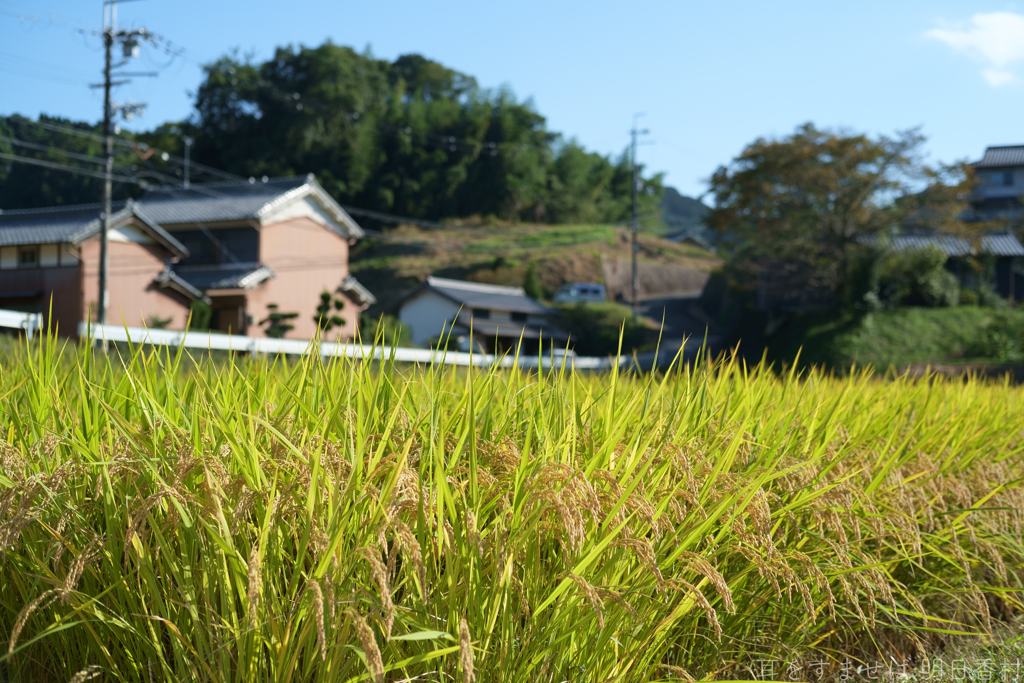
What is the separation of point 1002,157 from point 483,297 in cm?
3047

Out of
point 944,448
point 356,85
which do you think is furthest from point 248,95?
point 944,448

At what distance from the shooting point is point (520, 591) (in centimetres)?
180

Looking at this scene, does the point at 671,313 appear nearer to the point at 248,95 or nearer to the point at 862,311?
the point at 862,311

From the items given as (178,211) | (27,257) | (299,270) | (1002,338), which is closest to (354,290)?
(299,270)

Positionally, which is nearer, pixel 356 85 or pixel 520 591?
pixel 520 591

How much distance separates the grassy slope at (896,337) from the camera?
77.5 feet

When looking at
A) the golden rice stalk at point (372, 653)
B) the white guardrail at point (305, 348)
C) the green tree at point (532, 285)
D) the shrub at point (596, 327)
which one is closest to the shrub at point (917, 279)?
the white guardrail at point (305, 348)

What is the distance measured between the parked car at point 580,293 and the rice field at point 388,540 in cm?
4589

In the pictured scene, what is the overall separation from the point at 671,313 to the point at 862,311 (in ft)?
71.5

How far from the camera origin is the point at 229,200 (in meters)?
28.6

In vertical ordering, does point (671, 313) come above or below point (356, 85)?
below

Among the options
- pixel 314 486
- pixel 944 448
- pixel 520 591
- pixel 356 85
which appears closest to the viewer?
pixel 314 486

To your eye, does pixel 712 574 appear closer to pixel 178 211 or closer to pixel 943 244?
pixel 178 211

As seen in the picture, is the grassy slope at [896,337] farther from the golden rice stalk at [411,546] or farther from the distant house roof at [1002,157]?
the golden rice stalk at [411,546]
